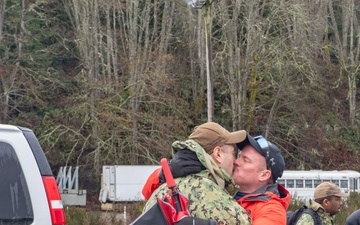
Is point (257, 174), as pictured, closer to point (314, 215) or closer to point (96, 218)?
point (314, 215)

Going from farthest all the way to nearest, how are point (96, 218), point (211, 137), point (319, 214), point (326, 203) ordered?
point (96, 218) < point (326, 203) < point (319, 214) < point (211, 137)

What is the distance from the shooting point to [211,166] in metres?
3.55

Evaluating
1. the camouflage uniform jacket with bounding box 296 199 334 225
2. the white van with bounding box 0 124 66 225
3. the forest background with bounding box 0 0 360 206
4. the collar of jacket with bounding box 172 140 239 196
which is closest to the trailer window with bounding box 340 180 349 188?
the forest background with bounding box 0 0 360 206

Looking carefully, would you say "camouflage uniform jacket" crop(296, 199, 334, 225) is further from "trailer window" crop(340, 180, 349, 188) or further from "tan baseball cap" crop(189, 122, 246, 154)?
"trailer window" crop(340, 180, 349, 188)

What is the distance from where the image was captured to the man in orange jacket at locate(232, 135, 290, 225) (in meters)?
3.74

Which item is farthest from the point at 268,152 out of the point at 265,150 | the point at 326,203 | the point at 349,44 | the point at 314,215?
the point at 349,44

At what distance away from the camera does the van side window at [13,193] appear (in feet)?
15.0

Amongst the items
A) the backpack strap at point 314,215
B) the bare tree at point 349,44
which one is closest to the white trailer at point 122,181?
the bare tree at point 349,44

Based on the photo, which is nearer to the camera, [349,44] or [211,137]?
[211,137]

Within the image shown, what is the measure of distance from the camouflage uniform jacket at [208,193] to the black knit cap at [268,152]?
0.29m

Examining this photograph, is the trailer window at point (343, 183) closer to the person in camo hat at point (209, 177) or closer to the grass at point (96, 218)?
the grass at point (96, 218)

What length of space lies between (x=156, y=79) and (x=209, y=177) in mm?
30627

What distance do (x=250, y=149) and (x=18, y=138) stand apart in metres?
1.64

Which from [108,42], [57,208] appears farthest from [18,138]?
[108,42]
